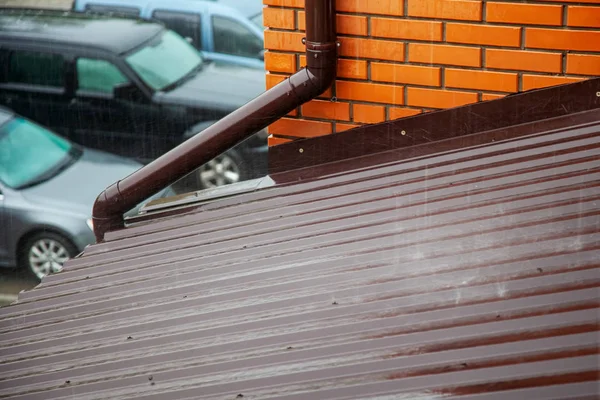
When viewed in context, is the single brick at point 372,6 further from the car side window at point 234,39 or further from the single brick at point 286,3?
the car side window at point 234,39

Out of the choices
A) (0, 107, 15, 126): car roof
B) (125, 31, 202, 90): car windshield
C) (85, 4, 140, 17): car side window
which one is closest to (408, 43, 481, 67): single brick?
(0, 107, 15, 126): car roof

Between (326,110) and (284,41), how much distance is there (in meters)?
0.36

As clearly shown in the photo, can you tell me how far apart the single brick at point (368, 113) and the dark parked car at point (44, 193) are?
4.22 m

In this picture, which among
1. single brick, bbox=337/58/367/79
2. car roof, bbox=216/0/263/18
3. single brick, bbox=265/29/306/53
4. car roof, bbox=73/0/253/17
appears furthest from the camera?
car roof, bbox=216/0/263/18

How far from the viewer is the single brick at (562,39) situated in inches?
132

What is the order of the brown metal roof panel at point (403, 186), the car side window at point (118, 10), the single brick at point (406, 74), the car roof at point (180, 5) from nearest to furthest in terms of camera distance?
the brown metal roof panel at point (403, 186) → the single brick at point (406, 74) → the car roof at point (180, 5) → the car side window at point (118, 10)

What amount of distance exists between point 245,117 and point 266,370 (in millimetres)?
1454

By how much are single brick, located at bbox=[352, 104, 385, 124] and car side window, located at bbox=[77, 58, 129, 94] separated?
242 inches

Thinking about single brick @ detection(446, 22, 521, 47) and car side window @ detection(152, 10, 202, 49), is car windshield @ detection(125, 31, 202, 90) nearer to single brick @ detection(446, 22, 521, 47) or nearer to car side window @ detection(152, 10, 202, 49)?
car side window @ detection(152, 10, 202, 49)

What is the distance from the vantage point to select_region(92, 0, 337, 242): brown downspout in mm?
3648

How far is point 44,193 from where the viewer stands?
7.89m

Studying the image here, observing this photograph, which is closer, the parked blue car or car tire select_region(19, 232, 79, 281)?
car tire select_region(19, 232, 79, 281)

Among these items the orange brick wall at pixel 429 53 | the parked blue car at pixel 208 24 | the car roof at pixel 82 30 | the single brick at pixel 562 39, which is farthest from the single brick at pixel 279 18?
the parked blue car at pixel 208 24

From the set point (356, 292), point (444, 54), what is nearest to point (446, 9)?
point (444, 54)
